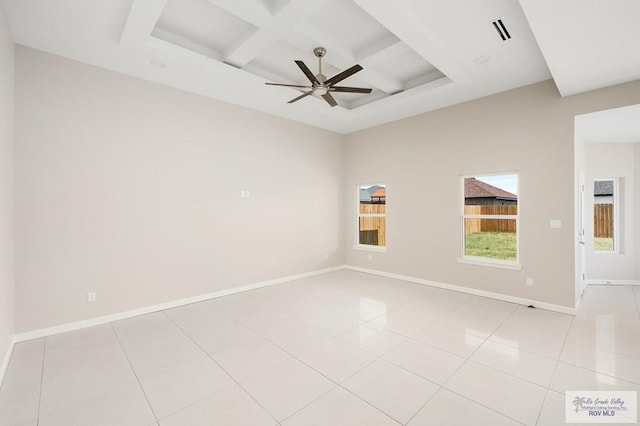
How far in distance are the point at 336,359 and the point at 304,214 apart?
3634 mm

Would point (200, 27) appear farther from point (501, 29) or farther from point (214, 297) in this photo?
point (214, 297)

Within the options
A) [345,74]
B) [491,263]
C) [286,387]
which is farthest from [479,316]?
[345,74]

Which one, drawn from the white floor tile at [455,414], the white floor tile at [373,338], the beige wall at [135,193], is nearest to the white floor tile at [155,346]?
the beige wall at [135,193]

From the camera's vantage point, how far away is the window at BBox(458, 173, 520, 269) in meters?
4.69

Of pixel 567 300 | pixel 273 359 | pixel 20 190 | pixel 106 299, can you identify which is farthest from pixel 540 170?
pixel 20 190

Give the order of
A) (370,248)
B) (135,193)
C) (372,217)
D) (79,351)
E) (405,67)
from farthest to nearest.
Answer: (372,217), (370,248), (405,67), (135,193), (79,351)

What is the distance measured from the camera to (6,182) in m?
2.75

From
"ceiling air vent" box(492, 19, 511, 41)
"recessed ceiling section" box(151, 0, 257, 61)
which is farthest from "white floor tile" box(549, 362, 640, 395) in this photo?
"recessed ceiling section" box(151, 0, 257, 61)

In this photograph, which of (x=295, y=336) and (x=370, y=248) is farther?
(x=370, y=248)

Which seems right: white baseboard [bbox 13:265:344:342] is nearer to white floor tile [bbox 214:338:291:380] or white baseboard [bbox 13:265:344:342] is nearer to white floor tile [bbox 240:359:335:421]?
white floor tile [bbox 214:338:291:380]

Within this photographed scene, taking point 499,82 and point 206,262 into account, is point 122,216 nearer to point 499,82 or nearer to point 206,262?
point 206,262

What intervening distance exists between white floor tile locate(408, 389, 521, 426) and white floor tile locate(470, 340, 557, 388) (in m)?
0.65

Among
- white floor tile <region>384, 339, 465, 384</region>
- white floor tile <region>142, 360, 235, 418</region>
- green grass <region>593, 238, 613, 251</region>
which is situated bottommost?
white floor tile <region>142, 360, 235, 418</region>

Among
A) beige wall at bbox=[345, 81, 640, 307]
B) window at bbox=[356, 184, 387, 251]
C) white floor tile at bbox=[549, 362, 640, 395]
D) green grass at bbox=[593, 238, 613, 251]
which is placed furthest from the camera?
window at bbox=[356, 184, 387, 251]
